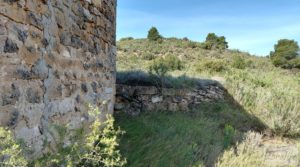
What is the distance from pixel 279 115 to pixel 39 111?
240 inches

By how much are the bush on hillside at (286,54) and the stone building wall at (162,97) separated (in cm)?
2175

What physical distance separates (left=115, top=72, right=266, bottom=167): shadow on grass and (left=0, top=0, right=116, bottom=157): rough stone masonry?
83 cm

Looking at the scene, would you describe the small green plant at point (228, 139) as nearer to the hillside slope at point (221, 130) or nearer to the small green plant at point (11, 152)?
the hillside slope at point (221, 130)

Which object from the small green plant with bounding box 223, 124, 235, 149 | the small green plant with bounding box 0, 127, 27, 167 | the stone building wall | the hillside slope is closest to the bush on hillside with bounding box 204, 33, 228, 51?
the hillside slope

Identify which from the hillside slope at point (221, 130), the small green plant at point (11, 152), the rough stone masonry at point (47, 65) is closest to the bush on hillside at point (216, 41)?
the hillside slope at point (221, 130)

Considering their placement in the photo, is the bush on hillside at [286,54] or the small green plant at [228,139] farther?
the bush on hillside at [286,54]

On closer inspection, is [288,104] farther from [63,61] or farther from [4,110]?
[4,110]

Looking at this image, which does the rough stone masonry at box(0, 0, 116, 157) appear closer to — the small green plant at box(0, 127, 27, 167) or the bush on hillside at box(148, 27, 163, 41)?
the small green plant at box(0, 127, 27, 167)

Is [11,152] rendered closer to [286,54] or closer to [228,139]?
[228,139]

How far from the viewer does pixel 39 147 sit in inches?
119

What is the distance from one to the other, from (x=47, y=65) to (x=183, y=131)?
3.34 metres

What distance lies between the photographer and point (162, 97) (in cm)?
784

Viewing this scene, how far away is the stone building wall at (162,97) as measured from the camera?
7.14 m

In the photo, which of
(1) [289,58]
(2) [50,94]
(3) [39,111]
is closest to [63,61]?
(2) [50,94]
